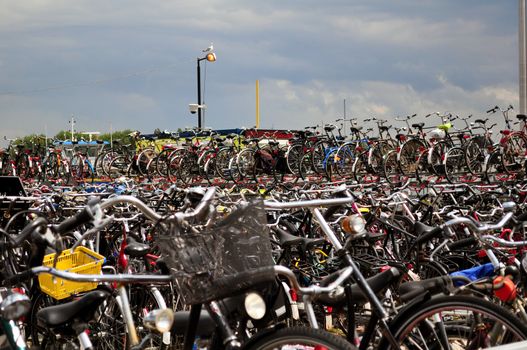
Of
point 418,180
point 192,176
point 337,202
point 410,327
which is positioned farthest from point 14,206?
point 192,176

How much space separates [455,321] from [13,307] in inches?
68.6

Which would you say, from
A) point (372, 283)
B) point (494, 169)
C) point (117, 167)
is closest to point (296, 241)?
point (372, 283)

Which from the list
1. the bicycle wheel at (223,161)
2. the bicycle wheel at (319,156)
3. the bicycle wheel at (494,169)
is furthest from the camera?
the bicycle wheel at (223,161)

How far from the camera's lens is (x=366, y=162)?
551 inches

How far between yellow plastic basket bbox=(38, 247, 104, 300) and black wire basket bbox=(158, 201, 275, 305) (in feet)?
3.93

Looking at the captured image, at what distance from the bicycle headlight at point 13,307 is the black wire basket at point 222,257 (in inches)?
20.8

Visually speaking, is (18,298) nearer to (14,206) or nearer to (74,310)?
(74,310)

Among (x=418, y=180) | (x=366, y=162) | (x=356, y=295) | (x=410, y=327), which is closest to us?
(x=410, y=327)

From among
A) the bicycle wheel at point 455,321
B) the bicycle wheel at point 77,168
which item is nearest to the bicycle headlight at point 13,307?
the bicycle wheel at point 455,321

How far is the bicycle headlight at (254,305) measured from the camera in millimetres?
2217

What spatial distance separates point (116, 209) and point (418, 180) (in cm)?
807

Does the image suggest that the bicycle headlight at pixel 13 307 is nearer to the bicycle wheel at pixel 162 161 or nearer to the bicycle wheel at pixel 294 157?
the bicycle wheel at pixel 294 157

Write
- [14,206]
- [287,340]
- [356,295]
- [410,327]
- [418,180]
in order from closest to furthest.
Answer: [287,340] < [410,327] < [356,295] < [14,206] < [418,180]

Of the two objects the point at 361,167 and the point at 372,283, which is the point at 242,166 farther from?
the point at 372,283
